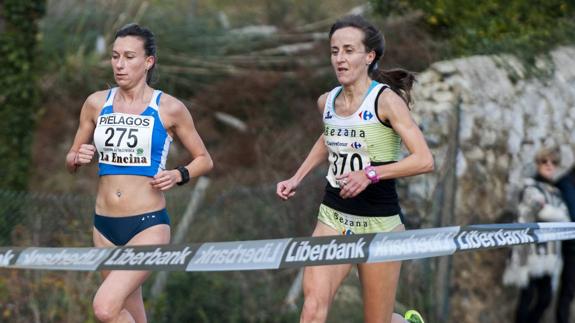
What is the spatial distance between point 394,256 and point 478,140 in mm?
4601

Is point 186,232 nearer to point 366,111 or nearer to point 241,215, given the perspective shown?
point 241,215

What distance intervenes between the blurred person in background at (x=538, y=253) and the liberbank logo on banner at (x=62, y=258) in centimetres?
482

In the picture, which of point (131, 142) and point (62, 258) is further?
point (62, 258)

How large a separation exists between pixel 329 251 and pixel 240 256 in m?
0.53

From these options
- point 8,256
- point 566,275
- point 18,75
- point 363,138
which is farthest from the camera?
point 18,75

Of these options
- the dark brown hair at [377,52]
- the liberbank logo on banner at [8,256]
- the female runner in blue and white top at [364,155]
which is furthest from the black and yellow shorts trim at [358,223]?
the liberbank logo on banner at [8,256]

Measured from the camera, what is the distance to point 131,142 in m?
6.66

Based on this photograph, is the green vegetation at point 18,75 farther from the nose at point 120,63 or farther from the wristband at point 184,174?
the wristband at point 184,174

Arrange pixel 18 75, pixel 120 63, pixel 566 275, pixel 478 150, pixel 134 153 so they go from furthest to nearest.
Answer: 1. pixel 18 75
2. pixel 478 150
3. pixel 566 275
4. pixel 120 63
5. pixel 134 153


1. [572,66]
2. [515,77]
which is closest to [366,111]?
[515,77]

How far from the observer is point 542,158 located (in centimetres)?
1044

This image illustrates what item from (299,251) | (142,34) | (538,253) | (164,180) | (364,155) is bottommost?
(538,253)

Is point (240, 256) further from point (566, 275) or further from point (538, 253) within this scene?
point (566, 275)

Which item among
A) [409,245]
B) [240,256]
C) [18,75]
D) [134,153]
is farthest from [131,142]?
[18,75]
